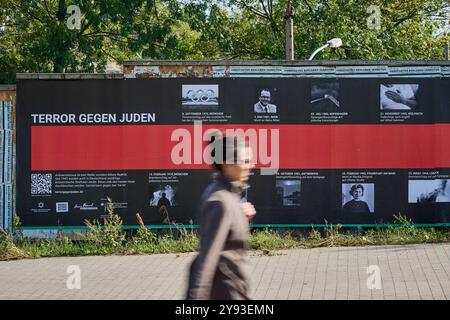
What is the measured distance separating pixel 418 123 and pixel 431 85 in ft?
2.31

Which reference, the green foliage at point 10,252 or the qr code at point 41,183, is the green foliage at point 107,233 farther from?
the green foliage at point 10,252

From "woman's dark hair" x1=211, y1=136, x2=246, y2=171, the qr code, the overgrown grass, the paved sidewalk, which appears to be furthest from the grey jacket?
the qr code

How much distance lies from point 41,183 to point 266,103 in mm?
4122

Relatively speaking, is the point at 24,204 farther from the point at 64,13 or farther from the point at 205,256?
the point at 64,13

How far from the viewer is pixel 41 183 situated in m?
14.4

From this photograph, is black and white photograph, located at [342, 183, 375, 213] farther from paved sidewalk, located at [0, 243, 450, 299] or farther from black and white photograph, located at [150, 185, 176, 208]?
black and white photograph, located at [150, 185, 176, 208]

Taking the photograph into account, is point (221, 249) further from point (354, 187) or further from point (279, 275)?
point (354, 187)

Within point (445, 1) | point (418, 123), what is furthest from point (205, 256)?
point (445, 1)

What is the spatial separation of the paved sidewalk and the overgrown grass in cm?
34

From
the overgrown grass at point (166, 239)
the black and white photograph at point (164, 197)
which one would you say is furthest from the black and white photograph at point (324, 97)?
the black and white photograph at point (164, 197)

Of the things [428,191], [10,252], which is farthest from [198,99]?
[428,191]

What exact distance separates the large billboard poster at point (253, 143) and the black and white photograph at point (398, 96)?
17mm

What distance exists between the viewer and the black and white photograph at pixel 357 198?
14.4 m

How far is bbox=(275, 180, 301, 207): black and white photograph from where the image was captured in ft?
47.3
